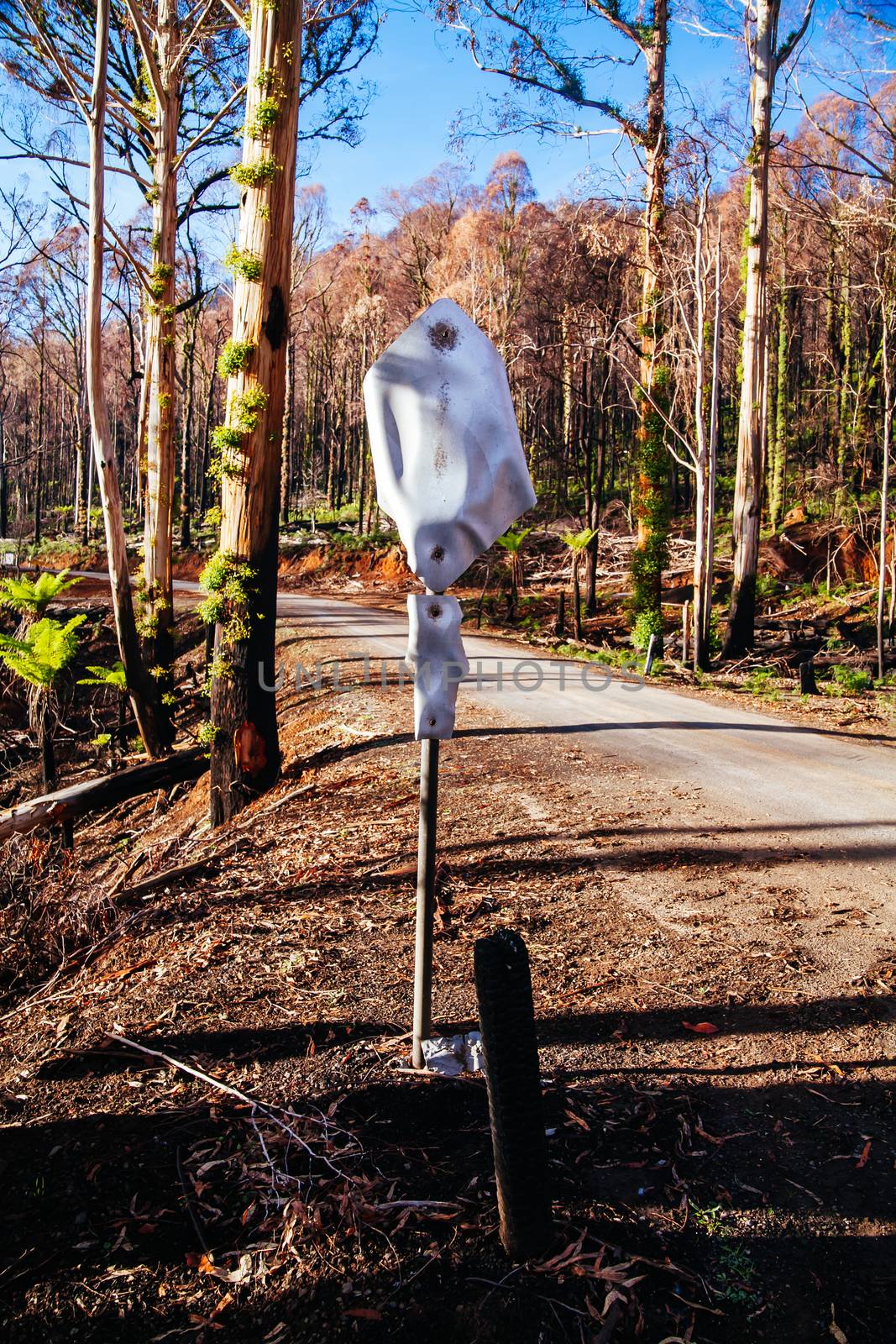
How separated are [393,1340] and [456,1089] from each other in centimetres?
101

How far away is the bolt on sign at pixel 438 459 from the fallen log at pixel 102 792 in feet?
21.8

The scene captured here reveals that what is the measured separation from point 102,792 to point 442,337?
23.7 feet

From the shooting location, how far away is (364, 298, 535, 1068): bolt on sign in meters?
2.87

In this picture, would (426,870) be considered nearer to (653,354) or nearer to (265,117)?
(265,117)

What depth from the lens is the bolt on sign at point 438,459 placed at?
2871mm

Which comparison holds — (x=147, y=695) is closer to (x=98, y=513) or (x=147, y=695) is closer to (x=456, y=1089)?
(x=456, y=1089)

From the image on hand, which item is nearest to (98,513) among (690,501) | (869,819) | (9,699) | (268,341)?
(690,501)

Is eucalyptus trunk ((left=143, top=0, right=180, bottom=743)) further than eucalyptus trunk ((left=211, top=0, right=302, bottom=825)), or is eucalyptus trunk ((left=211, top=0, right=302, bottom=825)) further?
eucalyptus trunk ((left=143, top=0, right=180, bottom=743))

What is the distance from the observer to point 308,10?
485 inches

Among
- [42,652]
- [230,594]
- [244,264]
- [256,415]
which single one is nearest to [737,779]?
[230,594]

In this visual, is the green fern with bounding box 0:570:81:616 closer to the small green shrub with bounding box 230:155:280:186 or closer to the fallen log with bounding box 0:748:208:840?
the fallen log with bounding box 0:748:208:840

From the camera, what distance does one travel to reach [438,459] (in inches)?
113

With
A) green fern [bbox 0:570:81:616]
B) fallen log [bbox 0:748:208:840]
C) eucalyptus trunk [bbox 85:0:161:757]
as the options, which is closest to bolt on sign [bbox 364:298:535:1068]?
fallen log [bbox 0:748:208:840]

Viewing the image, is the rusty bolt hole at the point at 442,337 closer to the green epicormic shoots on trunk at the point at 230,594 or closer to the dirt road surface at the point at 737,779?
the dirt road surface at the point at 737,779
